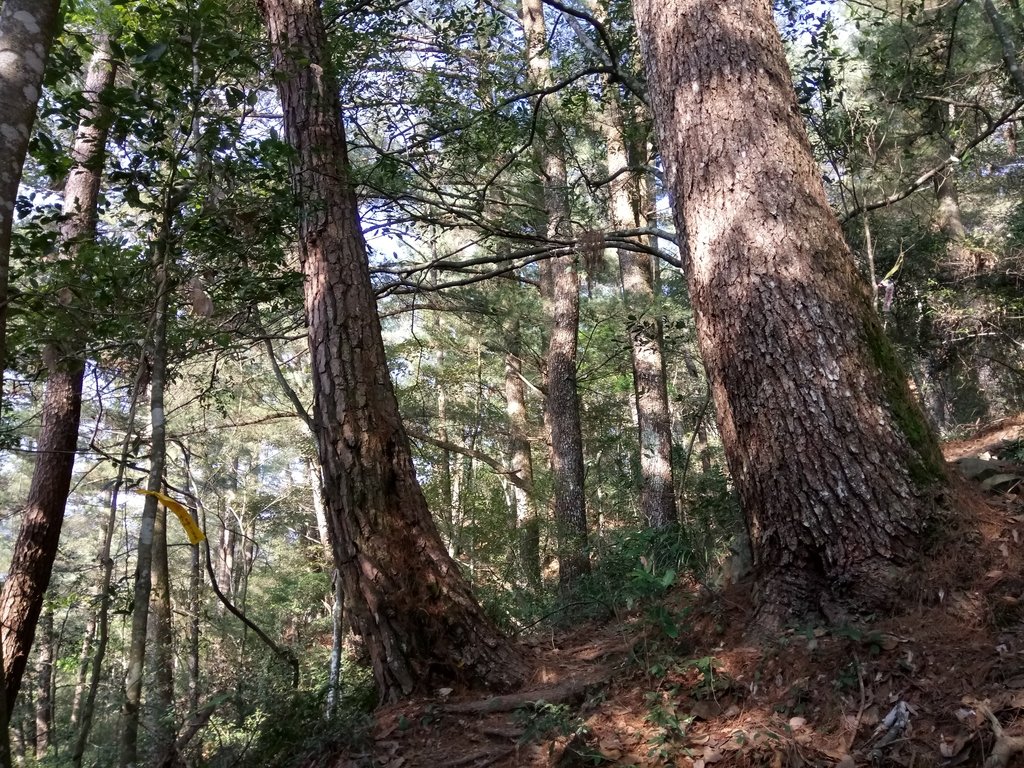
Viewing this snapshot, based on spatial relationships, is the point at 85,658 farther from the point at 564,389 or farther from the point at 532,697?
the point at 532,697

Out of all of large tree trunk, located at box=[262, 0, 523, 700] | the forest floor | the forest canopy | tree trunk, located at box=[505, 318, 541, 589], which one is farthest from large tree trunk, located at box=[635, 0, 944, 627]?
tree trunk, located at box=[505, 318, 541, 589]

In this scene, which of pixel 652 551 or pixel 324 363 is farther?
pixel 652 551

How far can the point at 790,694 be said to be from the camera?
2.87m

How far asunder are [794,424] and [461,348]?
12.1 metres

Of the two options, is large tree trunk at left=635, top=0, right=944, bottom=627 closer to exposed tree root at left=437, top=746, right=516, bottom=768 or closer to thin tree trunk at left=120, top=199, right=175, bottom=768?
exposed tree root at left=437, top=746, right=516, bottom=768

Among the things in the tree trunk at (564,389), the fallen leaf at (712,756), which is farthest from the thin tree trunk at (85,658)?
the fallen leaf at (712,756)

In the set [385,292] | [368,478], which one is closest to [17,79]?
[368,478]

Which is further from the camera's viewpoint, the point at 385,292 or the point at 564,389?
the point at 564,389

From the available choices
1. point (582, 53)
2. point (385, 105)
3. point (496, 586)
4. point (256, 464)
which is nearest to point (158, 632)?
point (496, 586)

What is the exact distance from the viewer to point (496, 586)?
368 inches

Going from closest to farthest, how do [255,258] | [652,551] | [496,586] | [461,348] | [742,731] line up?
[742,731], [255,258], [652,551], [496,586], [461,348]

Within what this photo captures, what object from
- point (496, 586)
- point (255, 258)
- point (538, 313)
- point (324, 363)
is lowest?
point (496, 586)

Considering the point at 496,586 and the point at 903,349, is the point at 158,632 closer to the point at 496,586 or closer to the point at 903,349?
the point at 496,586

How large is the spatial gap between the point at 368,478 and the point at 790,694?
8.26 ft
